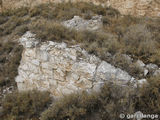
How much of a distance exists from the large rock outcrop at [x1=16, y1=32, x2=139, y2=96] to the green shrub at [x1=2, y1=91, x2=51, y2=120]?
0.46 meters

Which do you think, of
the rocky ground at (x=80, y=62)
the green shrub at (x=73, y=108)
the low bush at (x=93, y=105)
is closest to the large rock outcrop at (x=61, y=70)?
the rocky ground at (x=80, y=62)

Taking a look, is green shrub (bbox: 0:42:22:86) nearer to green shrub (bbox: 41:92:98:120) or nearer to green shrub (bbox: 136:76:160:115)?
green shrub (bbox: 41:92:98:120)

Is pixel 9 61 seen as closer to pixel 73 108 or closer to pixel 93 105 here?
pixel 73 108

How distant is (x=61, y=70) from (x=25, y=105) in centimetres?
130

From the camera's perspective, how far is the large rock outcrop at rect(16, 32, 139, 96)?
3.49m

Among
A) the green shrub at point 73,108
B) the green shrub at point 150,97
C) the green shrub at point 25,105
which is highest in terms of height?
the green shrub at point 150,97

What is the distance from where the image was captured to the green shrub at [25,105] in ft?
11.5

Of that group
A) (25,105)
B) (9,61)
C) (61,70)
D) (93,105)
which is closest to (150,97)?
(93,105)

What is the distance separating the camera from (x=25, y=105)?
3568mm

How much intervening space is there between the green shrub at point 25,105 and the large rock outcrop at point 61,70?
1.52 ft

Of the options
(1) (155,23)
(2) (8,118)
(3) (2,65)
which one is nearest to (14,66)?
(3) (2,65)

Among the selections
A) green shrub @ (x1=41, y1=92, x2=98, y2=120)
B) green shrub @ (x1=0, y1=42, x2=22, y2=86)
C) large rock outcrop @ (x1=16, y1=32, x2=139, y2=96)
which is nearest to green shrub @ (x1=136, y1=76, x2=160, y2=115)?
large rock outcrop @ (x1=16, y1=32, x2=139, y2=96)

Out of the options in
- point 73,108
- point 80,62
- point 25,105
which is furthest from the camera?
point 80,62

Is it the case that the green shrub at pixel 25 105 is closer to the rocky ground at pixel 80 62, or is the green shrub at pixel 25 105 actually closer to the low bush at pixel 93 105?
the rocky ground at pixel 80 62
